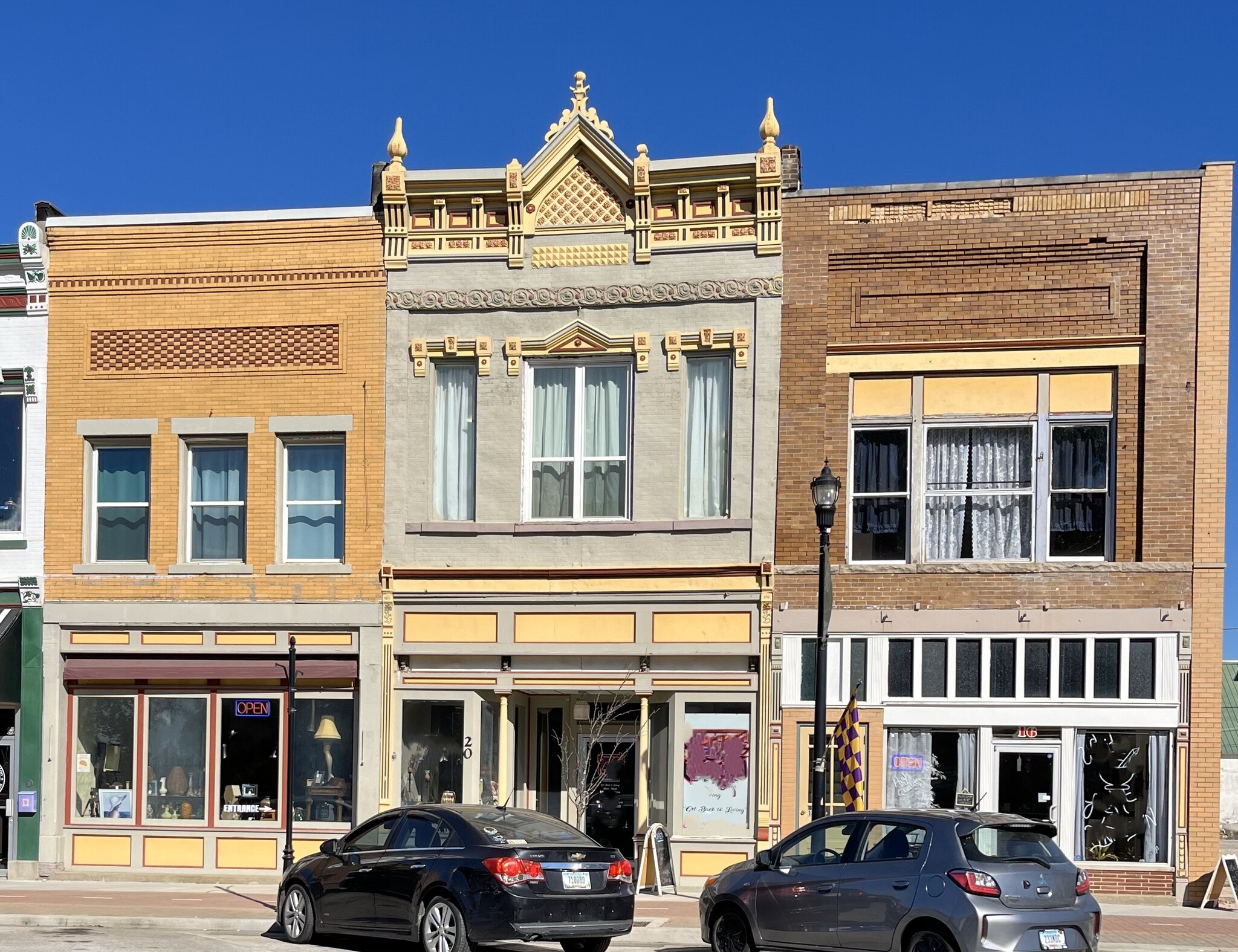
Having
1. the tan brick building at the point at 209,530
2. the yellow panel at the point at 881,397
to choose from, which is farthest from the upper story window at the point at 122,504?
the yellow panel at the point at 881,397

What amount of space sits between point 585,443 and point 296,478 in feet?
14.1

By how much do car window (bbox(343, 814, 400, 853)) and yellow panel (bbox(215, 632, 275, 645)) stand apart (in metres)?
7.87

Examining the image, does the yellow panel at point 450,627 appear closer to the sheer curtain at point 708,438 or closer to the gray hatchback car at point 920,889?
the sheer curtain at point 708,438

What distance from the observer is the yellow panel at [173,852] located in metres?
23.6

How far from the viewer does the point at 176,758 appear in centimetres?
2414

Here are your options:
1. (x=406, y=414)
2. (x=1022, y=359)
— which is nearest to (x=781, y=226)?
(x=1022, y=359)

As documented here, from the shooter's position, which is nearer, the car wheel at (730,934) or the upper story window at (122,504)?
the car wheel at (730,934)

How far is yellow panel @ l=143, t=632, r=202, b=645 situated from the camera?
24.1 metres

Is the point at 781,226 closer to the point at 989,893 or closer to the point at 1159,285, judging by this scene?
the point at 1159,285

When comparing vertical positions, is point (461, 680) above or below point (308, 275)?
below

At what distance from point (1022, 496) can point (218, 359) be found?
1150 centimetres

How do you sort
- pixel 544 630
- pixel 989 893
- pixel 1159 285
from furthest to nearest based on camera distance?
pixel 544 630 → pixel 1159 285 → pixel 989 893

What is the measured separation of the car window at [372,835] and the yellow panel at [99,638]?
9.07 meters

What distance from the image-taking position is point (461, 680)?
76.8 ft
